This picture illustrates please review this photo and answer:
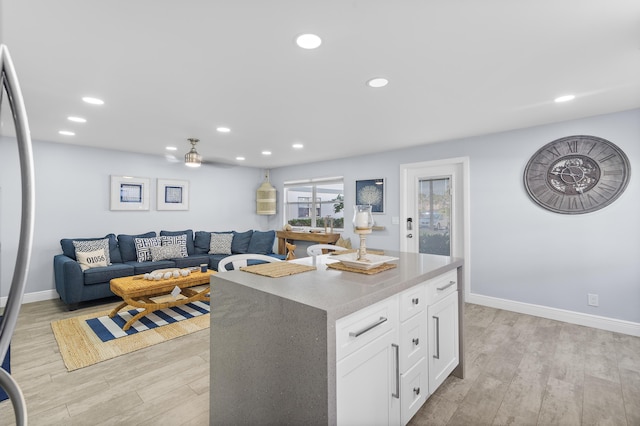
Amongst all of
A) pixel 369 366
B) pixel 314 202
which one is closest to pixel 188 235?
pixel 314 202

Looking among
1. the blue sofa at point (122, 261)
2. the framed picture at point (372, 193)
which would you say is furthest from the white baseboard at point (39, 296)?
the framed picture at point (372, 193)

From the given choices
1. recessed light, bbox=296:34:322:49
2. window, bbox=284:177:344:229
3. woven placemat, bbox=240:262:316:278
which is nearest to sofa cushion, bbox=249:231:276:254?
window, bbox=284:177:344:229

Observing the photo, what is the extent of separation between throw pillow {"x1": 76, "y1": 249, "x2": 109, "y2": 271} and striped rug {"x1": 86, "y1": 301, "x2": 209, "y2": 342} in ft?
2.90

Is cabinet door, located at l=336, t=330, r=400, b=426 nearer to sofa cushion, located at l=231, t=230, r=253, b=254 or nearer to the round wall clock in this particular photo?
the round wall clock

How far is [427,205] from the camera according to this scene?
14.9ft

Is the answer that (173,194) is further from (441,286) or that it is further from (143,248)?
(441,286)

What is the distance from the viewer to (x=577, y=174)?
333 cm

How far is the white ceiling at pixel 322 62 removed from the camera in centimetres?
161

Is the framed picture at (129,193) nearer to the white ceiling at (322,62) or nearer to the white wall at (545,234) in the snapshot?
the white ceiling at (322,62)

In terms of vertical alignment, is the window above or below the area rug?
above

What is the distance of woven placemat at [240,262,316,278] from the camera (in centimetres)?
172

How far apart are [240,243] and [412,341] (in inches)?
181

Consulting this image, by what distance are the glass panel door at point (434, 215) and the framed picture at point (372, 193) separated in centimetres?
64

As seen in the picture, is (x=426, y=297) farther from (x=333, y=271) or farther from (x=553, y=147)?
(x=553, y=147)
